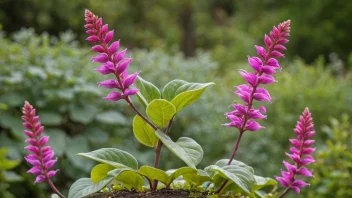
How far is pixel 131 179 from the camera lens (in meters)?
1.92

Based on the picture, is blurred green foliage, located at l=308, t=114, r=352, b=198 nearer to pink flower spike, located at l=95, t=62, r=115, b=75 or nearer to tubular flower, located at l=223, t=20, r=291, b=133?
tubular flower, located at l=223, t=20, r=291, b=133

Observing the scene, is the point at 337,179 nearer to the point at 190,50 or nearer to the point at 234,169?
the point at 234,169

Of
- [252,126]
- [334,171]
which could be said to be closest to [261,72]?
[252,126]

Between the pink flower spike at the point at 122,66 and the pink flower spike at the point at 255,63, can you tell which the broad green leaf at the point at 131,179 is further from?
the pink flower spike at the point at 255,63

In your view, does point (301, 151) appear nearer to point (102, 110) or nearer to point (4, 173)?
point (4, 173)

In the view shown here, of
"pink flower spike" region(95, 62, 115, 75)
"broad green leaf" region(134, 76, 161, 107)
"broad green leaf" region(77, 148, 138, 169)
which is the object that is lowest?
"broad green leaf" region(77, 148, 138, 169)

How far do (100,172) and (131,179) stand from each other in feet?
0.46

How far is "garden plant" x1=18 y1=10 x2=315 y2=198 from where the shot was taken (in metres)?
1.66

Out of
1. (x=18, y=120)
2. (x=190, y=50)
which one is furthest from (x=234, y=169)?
(x=190, y=50)

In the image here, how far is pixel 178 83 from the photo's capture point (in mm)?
1959

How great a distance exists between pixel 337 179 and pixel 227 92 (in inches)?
90.8

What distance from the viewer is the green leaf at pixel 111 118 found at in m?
5.02

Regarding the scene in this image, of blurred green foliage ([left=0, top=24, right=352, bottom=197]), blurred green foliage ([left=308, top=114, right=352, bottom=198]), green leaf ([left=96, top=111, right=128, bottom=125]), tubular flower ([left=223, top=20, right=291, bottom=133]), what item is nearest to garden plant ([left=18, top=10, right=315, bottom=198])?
tubular flower ([left=223, top=20, right=291, bottom=133])

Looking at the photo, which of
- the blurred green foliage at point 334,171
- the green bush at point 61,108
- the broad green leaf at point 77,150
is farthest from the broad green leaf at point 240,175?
the broad green leaf at point 77,150
